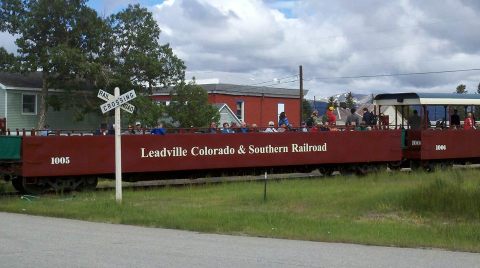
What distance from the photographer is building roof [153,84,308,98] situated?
4775 centimetres

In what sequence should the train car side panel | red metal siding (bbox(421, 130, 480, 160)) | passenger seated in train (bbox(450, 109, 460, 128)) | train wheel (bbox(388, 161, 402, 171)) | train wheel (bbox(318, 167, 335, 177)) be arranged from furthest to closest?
passenger seated in train (bbox(450, 109, 460, 128)), train wheel (bbox(388, 161, 402, 171)), red metal siding (bbox(421, 130, 480, 160)), train wheel (bbox(318, 167, 335, 177)), the train car side panel

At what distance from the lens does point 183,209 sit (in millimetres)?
13719

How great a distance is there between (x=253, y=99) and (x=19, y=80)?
18.5 m

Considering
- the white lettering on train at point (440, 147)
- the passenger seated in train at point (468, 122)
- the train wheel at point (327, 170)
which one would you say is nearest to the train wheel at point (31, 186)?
the train wheel at point (327, 170)

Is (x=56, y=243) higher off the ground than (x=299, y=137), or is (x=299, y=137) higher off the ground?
(x=299, y=137)

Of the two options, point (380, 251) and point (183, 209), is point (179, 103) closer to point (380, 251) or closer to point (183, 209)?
point (183, 209)

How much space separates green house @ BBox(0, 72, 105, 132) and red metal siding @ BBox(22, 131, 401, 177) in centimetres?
2012

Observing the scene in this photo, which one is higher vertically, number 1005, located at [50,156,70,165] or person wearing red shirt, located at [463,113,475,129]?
person wearing red shirt, located at [463,113,475,129]

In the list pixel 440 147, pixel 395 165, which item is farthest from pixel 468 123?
pixel 395 165

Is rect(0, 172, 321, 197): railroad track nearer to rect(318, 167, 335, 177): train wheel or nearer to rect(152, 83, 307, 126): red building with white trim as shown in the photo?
rect(318, 167, 335, 177): train wheel

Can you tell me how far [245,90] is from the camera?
49.8m

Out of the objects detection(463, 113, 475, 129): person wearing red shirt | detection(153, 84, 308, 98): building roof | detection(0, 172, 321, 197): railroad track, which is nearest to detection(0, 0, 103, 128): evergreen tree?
detection(153, 84, 308, 98): building roof

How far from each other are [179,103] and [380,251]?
3172 centimetres

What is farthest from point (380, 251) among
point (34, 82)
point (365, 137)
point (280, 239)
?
point (34, 82)
